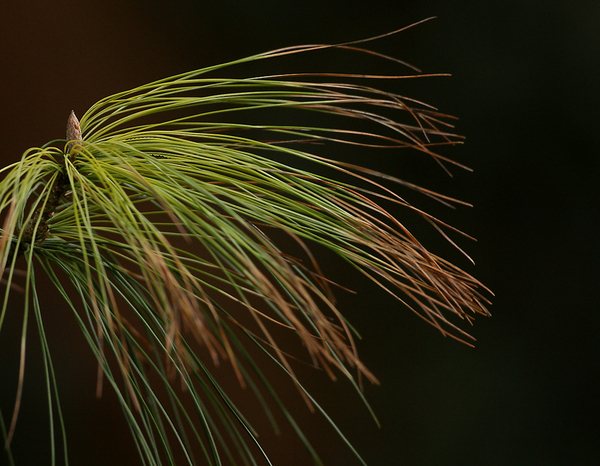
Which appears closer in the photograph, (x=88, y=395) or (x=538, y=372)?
(x=88, y=395)

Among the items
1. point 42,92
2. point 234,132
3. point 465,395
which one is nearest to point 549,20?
point 234,132

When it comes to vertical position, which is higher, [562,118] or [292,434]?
[562,118]

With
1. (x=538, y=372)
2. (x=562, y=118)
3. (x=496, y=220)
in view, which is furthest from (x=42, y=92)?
(x=538, y=372)

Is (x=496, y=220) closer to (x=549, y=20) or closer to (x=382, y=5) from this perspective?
(x=549, y=20)

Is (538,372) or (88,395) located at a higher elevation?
(88,395)

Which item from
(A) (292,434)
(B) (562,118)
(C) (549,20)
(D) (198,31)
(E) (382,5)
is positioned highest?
(D) (198,31)

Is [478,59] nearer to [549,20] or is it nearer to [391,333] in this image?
[549,20]
